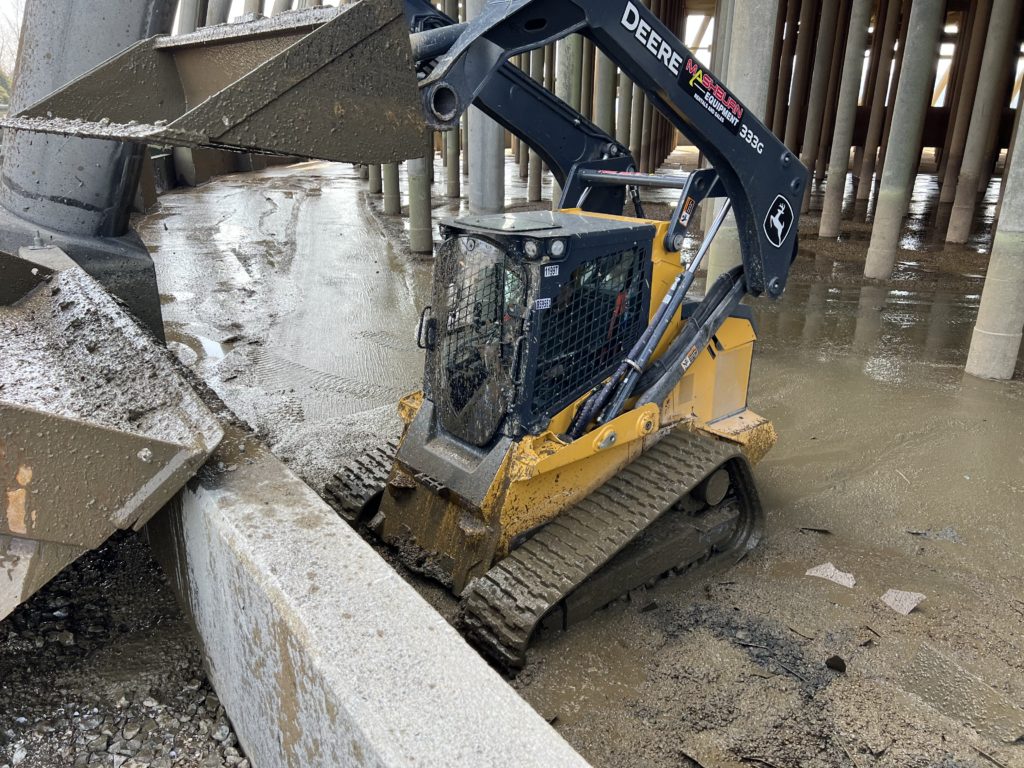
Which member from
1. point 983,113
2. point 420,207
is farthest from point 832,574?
point 983,113

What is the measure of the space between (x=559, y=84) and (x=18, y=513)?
10820mm

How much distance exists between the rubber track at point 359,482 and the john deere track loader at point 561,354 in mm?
12

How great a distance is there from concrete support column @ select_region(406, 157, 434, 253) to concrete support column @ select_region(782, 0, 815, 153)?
9.90 m

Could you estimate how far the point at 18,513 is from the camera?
7.16 ft

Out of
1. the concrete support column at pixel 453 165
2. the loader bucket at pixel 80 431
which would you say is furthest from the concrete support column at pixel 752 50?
the concrete support column at pixel 453 165

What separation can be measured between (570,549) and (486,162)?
7898 millimetres

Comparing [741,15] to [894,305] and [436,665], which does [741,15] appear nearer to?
[894,305]

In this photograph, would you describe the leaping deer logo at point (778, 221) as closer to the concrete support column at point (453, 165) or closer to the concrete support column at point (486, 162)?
the concrete support column at point (486, 162)

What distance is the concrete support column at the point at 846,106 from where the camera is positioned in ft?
39.6

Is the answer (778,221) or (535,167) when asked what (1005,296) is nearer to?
(778,221)

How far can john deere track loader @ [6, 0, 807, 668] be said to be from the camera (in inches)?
118

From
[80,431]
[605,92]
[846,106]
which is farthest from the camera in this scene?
[605,92]

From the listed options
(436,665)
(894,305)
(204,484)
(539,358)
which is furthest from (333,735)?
(894,305)

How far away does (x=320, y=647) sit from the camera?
1.89 m
